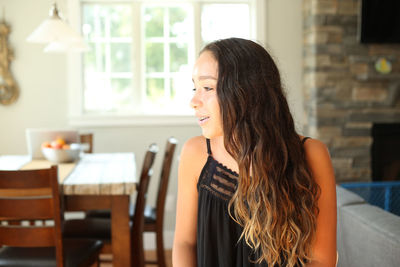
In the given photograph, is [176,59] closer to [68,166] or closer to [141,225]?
[68,166]

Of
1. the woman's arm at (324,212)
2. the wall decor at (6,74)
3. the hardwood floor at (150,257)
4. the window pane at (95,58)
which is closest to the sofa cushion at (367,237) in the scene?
the woman's arm at (324,212)

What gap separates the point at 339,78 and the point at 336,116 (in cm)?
30

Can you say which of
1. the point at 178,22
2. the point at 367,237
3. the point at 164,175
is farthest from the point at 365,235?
the point at 178,22

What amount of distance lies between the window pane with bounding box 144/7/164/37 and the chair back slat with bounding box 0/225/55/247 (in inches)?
92.0

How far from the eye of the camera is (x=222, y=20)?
3.95 m

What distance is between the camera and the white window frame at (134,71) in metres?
3.75

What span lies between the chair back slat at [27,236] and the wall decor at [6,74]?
1.98m

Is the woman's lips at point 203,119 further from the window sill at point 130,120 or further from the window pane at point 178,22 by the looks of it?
the window pane at point 178,22

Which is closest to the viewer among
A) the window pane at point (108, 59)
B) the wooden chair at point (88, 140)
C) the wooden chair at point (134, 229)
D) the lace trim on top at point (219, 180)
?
the lace trim on top at point (219, 180)

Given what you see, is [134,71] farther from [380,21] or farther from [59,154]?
[380,21]

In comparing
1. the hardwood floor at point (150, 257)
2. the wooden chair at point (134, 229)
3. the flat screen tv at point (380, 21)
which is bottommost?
the hardwood floor at point (150, 257)

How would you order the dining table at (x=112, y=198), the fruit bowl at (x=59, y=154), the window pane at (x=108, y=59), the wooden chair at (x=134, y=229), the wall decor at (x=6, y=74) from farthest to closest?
the window pane at (x=108, y=59), the wall decor at (x=6, y=74), the fruit bowl at (x=59, y=154), the wooden chair at (x=134, y=229), the dining table at (x=112, y=198)

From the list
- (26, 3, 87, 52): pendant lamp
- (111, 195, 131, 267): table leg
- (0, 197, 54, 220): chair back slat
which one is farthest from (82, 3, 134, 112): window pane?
(0, 197, 54, 220): chair back slat

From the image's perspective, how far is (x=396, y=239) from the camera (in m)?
1.29
